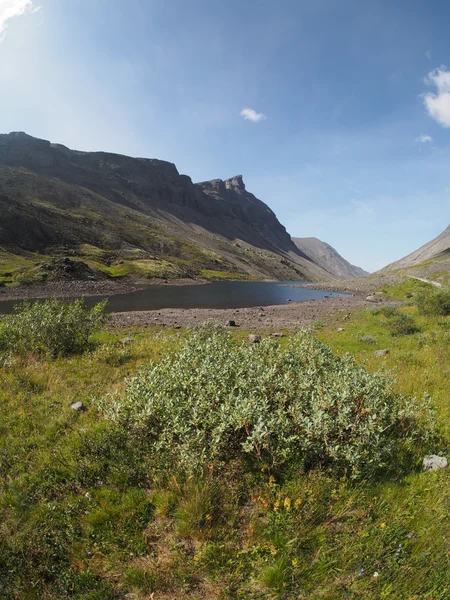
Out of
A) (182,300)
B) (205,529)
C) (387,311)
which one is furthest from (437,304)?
(182,300)

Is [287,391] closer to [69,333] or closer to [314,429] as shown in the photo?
[314,429]

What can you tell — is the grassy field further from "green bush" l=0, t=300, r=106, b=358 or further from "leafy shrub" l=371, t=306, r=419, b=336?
"leafy shrub" l=371, t=306, r=419, b=336

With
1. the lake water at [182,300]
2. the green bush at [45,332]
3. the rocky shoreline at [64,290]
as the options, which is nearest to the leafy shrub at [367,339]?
the green bush at [45,332]

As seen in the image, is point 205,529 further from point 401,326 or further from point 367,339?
point 401,326

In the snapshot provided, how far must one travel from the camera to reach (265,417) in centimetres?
580

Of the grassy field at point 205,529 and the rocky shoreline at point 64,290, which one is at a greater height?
the rocky shoreline at point 64,290

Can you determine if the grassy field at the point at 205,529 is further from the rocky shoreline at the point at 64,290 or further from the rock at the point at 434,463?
the rocky shoreline at the point at 64,290

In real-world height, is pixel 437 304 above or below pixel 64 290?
below

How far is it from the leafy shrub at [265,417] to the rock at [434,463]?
1.53 feet

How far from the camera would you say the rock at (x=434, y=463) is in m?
5.79

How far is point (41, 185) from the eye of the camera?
18412 cm

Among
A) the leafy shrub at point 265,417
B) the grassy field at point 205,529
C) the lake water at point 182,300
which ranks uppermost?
the lake water at point 182,300

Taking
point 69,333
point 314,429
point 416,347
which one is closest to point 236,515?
point 314,429

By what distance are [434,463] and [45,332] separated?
16.0 meters
